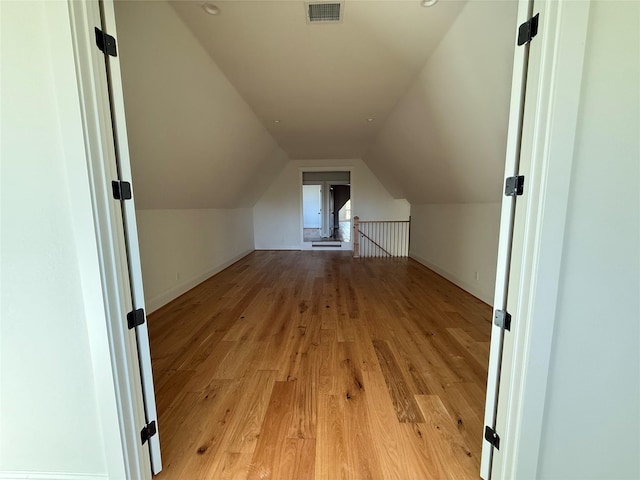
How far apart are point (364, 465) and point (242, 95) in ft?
11.8

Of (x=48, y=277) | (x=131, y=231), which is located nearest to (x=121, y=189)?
(x=131, y=231)

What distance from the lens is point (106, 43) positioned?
97 centimetres

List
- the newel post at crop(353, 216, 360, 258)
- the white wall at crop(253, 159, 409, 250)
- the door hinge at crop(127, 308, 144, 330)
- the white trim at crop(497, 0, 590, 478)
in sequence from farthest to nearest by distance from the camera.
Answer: the white wall at crop(253, 159, 409, 250), the newel post at crop(353, 216, 360, 258), the door hinge at crop(127, 308, 144, 330), the white trim at crop(497, 0, 590, 478)

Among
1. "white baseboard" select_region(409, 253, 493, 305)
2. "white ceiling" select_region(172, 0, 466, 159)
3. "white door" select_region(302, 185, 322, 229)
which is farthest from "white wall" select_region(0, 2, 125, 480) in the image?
"white door" select_region(302, 185, 322, 229)

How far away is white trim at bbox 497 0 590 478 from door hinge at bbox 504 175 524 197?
0.04 m

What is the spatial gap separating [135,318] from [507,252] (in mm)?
1563

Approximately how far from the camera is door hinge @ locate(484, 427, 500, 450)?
112 cm

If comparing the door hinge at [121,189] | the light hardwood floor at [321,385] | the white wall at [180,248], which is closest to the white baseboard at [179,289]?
the white wall at [180,248]

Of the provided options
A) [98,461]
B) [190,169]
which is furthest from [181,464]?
[190,169]

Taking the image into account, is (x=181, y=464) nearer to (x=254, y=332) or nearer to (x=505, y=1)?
(x=254, y=332)

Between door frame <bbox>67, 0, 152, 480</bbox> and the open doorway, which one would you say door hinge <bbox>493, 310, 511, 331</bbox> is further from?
the open doorway

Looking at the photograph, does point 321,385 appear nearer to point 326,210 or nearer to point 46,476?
point 46,476

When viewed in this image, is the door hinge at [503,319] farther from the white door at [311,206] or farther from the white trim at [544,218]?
the white door at [311,206]

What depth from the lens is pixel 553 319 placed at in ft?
3.11
